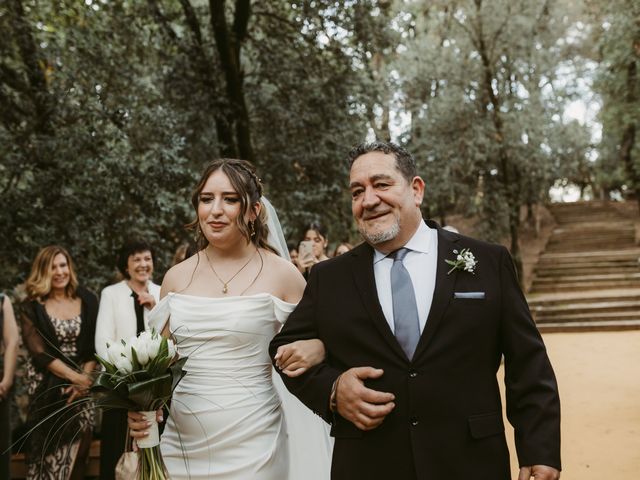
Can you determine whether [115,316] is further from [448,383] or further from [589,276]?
[589,276]

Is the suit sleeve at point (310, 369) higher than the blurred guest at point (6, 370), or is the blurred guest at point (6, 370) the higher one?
the suit sleeve at point (310, 369)

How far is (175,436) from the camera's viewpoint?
3.15m

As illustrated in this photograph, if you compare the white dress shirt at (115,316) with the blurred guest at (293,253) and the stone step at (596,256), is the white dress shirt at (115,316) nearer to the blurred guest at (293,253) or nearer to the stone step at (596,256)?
the blurred guest at (293,253)

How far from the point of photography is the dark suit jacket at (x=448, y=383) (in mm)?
2314

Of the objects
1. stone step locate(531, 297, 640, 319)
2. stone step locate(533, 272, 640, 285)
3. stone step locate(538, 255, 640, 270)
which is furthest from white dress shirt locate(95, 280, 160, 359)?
stone step locate(538, 255, 640, 270)

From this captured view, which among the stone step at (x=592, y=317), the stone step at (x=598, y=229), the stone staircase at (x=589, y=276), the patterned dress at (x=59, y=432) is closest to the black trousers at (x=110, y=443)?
the patterned dress at (x=59, y=432)

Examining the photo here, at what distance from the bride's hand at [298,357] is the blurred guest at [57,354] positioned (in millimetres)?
3249

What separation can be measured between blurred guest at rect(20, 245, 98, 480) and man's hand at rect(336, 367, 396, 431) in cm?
346

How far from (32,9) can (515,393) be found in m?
8.58

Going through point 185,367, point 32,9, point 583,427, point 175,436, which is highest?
point 32,9

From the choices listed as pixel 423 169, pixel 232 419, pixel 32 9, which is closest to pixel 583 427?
pixel 232 419

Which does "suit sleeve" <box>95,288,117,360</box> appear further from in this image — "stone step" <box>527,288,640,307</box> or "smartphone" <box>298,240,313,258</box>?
"stone step" <box>527,288,640,307</box>

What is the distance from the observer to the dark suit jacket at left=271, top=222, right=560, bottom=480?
2314 millimetres

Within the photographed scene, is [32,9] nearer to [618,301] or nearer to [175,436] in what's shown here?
[175,436]
